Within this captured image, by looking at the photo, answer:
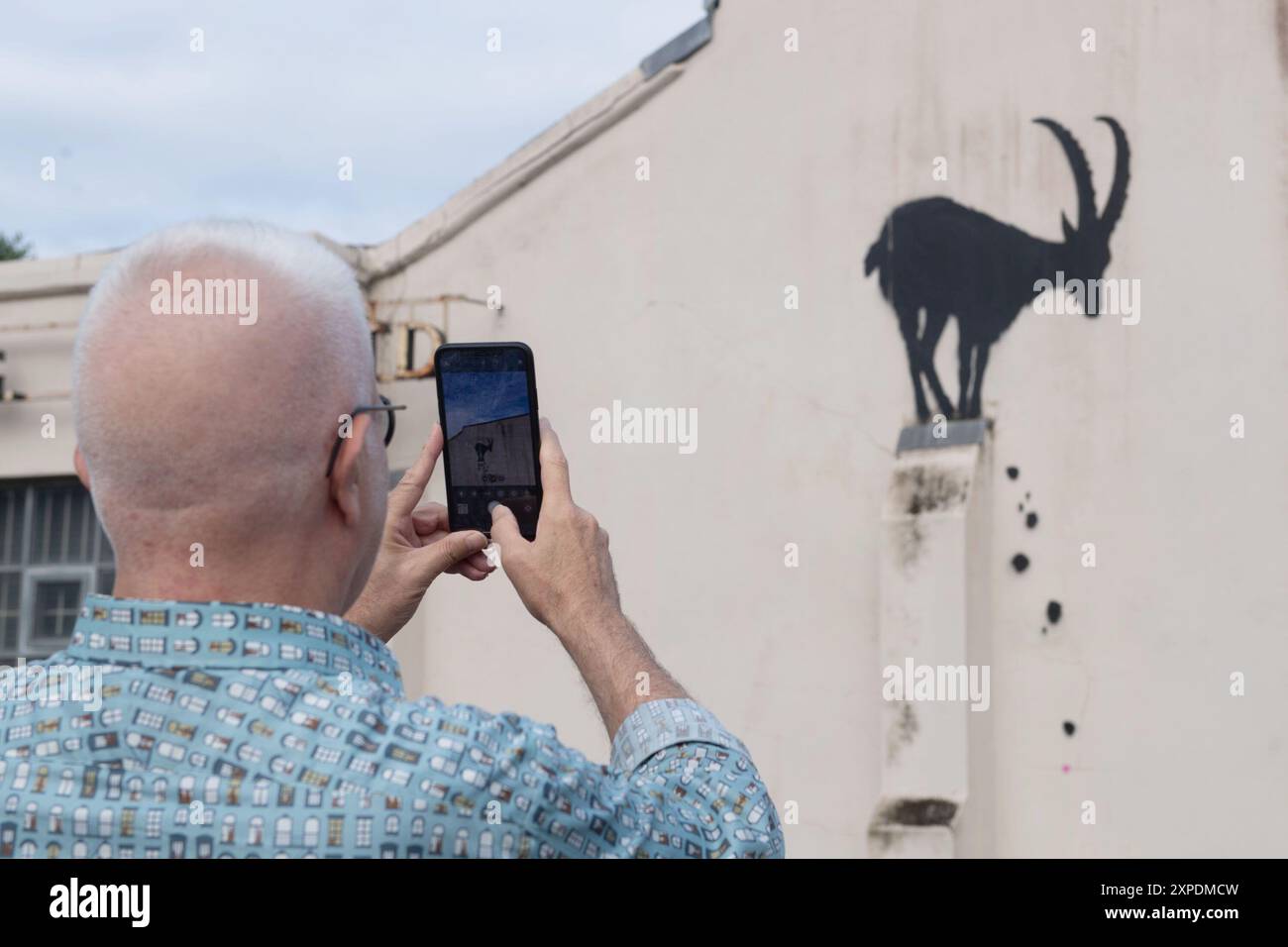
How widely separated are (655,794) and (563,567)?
0.47 meters

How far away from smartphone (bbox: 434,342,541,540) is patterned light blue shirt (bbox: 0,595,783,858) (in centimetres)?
91

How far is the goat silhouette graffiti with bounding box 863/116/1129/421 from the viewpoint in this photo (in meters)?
8.76

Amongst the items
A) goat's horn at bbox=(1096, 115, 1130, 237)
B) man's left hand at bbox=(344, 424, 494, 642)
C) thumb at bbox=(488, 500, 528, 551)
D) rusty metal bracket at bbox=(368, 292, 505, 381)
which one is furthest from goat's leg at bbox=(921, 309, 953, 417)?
thumb at bbox=(488, 500, 528, 551)

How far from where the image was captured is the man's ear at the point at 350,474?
164 centimetres

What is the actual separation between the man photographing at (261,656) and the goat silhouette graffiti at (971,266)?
7470 mm

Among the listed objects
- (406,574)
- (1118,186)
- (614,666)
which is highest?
(1118,186)

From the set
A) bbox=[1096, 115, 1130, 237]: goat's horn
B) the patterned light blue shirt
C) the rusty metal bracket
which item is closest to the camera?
the patterned light blue shirt

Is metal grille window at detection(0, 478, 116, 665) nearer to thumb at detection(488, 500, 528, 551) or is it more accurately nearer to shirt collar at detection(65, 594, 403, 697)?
thumb at detection(488, 500, 528, 551)

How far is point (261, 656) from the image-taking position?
1561 mm

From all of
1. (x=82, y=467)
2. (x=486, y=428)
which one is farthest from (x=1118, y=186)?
(x=82, y=467)

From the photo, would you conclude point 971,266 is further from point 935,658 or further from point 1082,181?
point 935,658
